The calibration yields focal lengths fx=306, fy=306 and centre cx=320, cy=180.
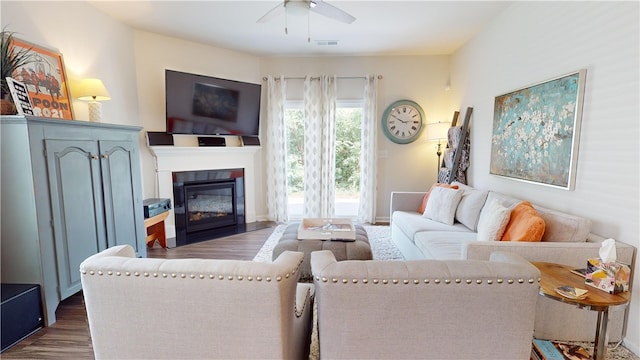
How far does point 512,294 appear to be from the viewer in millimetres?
1061

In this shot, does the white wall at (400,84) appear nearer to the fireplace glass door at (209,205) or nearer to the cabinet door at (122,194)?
the fireplace glass door at (209,205)

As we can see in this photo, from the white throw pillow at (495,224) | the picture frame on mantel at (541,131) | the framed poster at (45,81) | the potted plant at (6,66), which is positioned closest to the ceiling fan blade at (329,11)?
the picture frame on mantel at (541,131)

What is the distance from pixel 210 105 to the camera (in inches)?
169

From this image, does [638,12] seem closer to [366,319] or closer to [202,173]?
[366,319]

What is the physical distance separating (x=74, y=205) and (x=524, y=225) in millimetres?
3339

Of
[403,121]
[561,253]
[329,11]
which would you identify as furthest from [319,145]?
[561,253]

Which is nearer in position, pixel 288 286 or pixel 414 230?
pixel 288 286

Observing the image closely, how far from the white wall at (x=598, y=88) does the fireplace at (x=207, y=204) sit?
12.2ft

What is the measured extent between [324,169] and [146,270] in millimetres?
3960

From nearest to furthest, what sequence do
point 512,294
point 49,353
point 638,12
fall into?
point 512,294, point 638,12, point 49,353

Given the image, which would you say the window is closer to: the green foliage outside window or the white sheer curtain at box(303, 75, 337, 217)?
the green foliage outside window

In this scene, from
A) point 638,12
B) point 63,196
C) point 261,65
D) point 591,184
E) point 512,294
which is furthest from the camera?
point 261,65

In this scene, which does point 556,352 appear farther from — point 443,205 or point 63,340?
point 63,340

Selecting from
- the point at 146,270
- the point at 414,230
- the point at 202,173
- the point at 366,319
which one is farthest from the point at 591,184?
the point at 202,173
